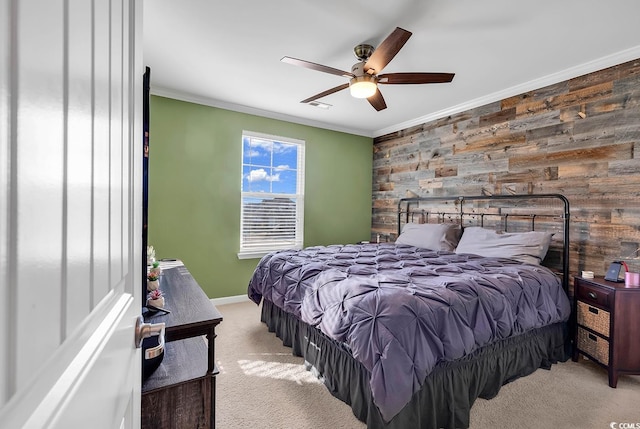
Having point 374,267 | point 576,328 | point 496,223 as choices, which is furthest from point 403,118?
point 576,328

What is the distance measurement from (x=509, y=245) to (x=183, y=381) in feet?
9.79

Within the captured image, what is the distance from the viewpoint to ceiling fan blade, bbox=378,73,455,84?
2.35 metres

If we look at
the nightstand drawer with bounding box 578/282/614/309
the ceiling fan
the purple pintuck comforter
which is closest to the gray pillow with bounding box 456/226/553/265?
the purple pintuck comforter

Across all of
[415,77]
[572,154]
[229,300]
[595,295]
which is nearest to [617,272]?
[595,295]

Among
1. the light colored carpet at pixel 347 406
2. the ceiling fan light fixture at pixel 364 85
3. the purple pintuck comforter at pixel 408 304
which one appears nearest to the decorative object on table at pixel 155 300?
the light colored carpet at pixel 347 406

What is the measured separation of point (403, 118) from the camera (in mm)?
4504

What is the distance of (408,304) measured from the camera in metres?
1.69

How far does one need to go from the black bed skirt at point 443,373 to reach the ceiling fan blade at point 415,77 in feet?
6.51

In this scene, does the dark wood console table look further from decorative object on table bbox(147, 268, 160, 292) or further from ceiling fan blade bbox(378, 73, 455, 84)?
ceiling fan blade bbox(378, 73, 455, 84)

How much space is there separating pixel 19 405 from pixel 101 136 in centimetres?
36

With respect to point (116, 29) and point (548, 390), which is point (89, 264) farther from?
point (548, 390)

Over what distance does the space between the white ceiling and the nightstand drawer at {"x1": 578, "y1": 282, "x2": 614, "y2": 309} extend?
1968 mm

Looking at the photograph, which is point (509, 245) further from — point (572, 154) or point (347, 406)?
point (347, 406)

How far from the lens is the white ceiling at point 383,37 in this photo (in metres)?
2.10
